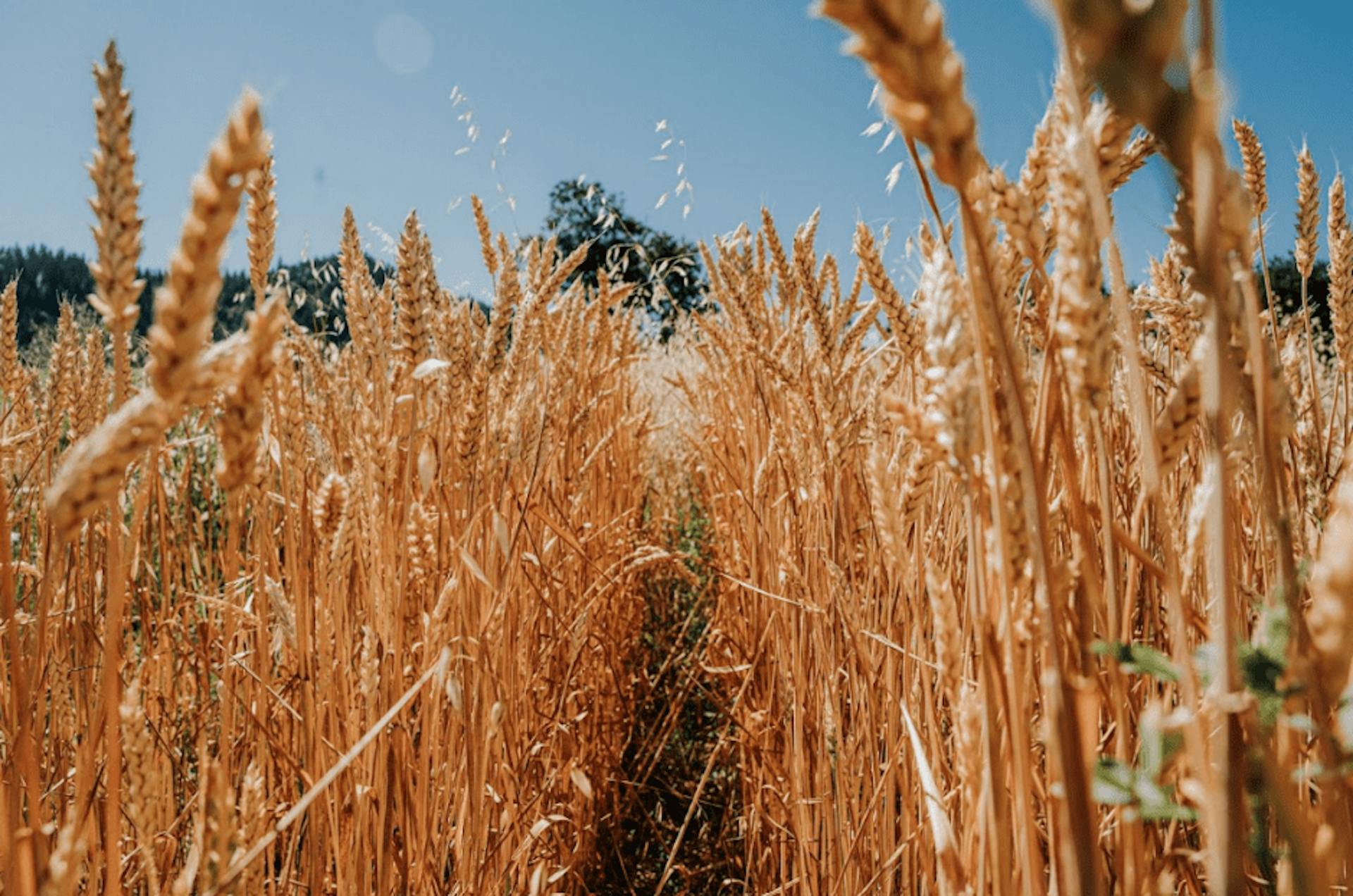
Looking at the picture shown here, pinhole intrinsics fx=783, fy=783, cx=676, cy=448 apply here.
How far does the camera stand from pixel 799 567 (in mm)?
1351

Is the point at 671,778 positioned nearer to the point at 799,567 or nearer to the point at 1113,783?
the point at 799,567

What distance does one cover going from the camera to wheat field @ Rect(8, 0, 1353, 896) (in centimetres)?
29

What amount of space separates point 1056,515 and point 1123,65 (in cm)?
39

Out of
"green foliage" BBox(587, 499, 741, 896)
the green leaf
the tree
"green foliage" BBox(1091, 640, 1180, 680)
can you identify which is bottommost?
"green foliage" BBox(587, 499, 741, 896)

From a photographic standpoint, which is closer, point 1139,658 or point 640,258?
point 1139,658

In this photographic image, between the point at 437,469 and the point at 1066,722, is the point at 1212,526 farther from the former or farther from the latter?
the point at 437,469

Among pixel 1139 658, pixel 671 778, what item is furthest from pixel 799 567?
pixel 671 778

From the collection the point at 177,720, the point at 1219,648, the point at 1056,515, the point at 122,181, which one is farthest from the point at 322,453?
the point at 1219,648

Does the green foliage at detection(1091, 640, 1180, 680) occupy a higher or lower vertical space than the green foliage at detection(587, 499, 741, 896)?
higher

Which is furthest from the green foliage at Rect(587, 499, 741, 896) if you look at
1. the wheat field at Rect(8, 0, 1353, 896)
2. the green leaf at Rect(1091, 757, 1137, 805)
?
the green leaf at Rect(1091, 757, 1137, 805)

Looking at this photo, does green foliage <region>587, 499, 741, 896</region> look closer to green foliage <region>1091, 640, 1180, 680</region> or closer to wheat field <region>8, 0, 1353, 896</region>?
wheat field <region>8, 0, 1353, 896</region>

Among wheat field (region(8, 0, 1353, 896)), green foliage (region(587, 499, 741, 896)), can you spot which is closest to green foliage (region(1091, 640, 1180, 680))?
wheat field (region(8, 0, 1353, 896))

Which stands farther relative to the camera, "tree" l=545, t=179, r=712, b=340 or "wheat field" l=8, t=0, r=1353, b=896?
"tree" l=545, t=179, r=712, b=340

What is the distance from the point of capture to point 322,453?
1.29 metres
